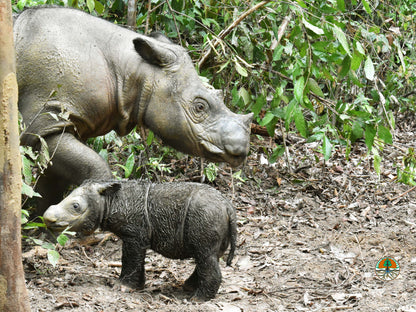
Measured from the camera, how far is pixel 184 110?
16.3ft

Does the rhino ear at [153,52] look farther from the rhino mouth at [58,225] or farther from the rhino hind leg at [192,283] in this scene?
the rhino hind leg at [192,283]

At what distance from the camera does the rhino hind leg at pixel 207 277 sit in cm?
421

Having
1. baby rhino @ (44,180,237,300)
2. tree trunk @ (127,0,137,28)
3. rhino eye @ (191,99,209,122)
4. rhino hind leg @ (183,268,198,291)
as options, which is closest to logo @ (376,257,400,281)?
baby rhino @ (44,180,237,300)

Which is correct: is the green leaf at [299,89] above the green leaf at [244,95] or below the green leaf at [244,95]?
above

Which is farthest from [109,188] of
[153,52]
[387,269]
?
[387,269]

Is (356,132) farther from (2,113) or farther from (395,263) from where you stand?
(2,113)

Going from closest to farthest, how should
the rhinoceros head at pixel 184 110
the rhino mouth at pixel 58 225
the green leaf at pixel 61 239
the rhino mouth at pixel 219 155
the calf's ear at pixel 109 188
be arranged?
the green leaf at pixel 61 239 → the rhino mouth at pixel 58 225 → the calf's ear at pixel 109 188 → the rhino mouth at pixel 219 155 → the rhinoceros head at pixel 184 110

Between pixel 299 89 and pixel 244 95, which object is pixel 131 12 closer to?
pixel 244 95

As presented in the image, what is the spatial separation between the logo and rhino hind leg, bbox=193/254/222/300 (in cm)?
145

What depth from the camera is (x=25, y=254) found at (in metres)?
4.96

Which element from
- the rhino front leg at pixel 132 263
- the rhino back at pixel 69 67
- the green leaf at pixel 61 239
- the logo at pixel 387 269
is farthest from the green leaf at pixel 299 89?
the green leaf at pixel 61 239

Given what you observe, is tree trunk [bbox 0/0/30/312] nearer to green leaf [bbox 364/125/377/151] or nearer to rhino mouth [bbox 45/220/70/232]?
rhino mouth [bbox 45/220/70/232]

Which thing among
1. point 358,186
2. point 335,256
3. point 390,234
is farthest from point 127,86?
point 358,186

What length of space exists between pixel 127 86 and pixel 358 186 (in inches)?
144
